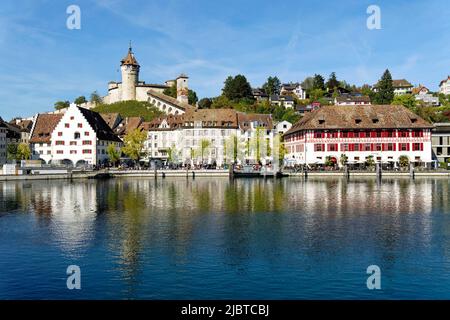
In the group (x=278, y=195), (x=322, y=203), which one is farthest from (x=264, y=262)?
(x=278, y=195)

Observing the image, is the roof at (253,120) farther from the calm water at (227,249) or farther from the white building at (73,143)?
the calm water at (227,249)

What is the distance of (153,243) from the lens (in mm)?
29281

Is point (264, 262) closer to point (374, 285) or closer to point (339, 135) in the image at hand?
point (374, 285)

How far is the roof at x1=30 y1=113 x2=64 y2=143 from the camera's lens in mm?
115688

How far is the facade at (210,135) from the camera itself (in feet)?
374

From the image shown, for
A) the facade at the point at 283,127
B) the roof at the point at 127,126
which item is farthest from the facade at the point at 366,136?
the roof at the point at 127,126

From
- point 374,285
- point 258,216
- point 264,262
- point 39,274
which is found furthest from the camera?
point 258,216

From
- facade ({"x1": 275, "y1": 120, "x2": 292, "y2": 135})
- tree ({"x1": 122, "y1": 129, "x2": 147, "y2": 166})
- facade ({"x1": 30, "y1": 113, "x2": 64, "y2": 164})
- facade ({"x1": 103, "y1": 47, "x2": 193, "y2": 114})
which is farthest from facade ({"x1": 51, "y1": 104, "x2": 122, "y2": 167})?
facade ({"x1": 103, "y1": 47, "x2": 193, "y2": 114})

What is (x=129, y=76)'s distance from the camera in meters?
175

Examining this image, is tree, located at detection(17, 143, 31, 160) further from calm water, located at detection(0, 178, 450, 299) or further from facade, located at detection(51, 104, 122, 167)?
calm water, located at detection(0, 178, 450, 299)

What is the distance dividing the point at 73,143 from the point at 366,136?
215ft

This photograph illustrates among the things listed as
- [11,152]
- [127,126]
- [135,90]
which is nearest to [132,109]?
[135,90]

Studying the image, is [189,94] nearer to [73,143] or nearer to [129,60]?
[129,60]
